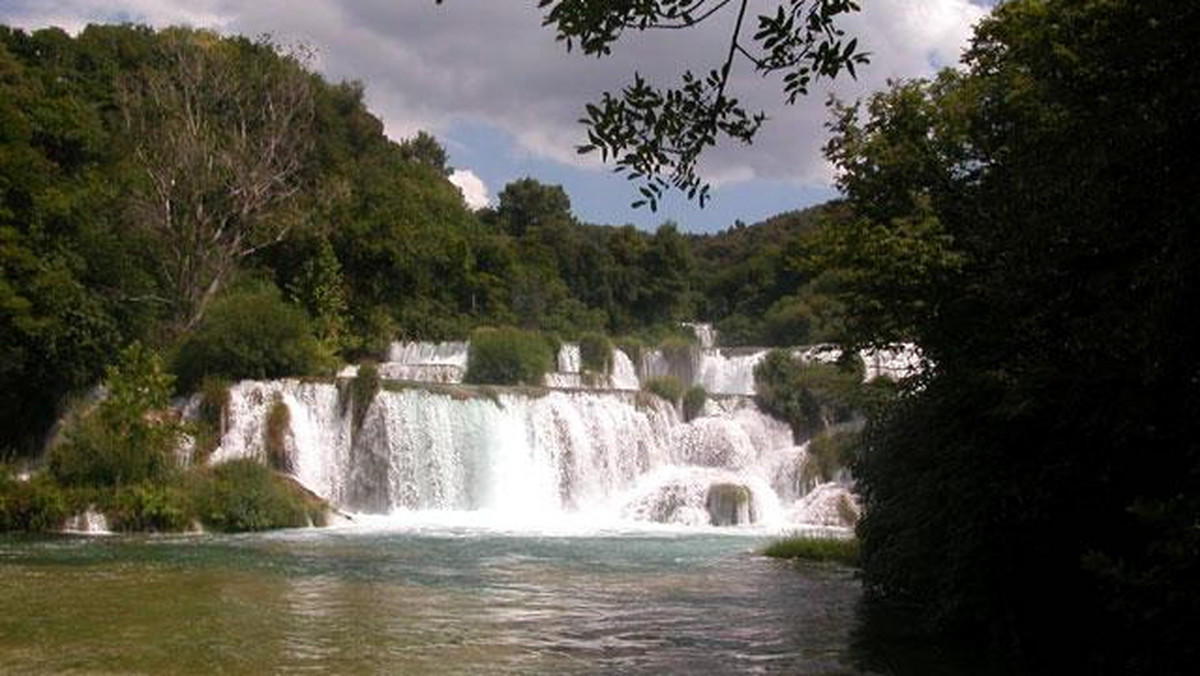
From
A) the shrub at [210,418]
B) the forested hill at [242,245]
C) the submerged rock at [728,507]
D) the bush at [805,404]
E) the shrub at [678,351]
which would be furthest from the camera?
the shrub at [678,351]

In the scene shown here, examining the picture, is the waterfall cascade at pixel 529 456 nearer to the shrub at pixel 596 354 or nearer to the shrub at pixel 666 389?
the shrub at pixel 666 389

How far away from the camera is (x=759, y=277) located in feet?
246

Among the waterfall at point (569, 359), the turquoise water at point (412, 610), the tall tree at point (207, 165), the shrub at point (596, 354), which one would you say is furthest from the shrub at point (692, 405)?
the tall tree at point (207, 165)

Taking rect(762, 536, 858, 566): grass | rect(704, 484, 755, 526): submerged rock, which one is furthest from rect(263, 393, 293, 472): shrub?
rect(762, 536, 858, 566): grass

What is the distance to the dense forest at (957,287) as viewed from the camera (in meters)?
5.87

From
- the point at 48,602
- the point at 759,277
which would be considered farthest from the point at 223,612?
the point at 759,277

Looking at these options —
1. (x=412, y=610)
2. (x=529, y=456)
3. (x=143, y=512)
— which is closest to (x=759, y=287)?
(x=529, y=456)

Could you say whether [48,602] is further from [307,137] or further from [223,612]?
[307,137]

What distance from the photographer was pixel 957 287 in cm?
1030

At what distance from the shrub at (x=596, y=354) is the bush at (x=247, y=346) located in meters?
14.0

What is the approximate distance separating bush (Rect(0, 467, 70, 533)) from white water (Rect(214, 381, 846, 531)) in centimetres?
495

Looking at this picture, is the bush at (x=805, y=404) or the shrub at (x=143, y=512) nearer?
the shrub at (x=143, y=512)

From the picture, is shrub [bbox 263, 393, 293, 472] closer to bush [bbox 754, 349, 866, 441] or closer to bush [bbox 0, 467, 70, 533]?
bush [bbox 0, 467, 70, 533]

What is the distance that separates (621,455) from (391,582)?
60.8 ft
